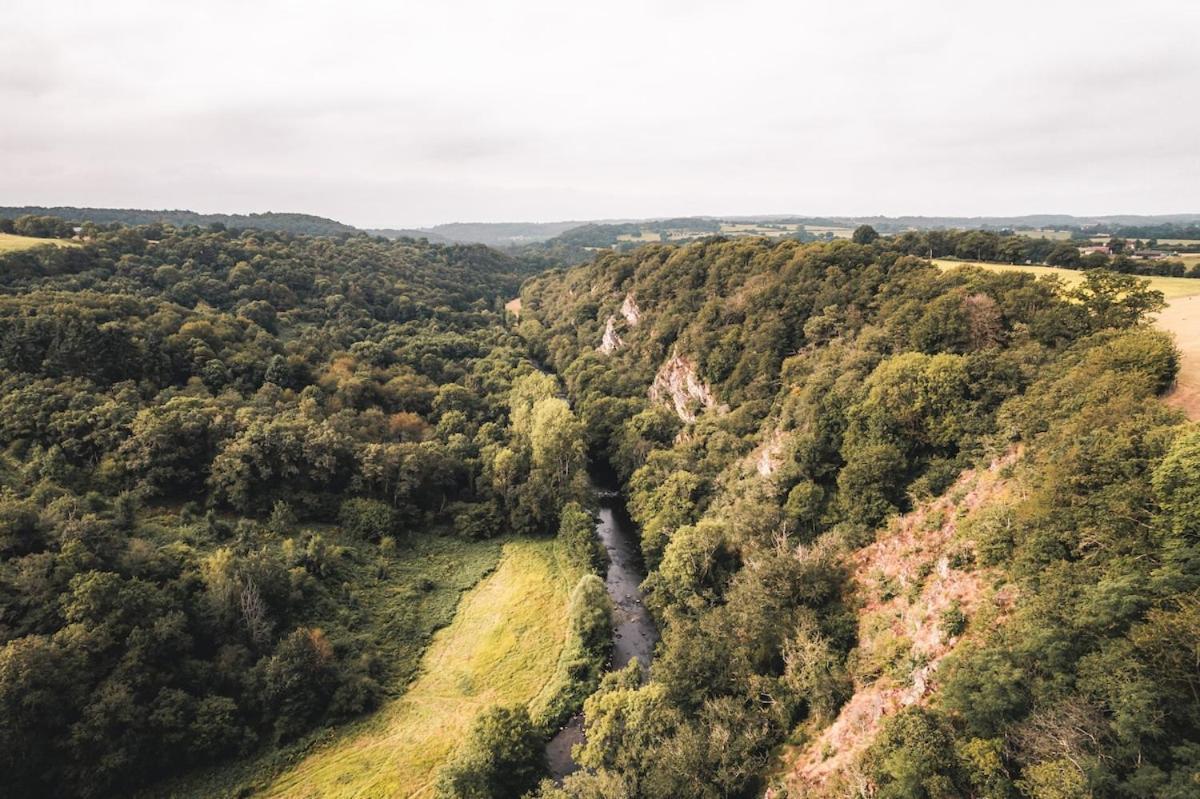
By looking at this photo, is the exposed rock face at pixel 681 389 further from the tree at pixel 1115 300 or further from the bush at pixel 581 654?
the tree at pixel 1115 300

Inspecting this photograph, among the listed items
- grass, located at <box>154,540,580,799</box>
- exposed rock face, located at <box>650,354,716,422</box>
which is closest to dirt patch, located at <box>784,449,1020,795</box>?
grass, located at <box>154,540,580,799</box>

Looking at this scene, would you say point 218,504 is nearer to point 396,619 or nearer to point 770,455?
point 396,619

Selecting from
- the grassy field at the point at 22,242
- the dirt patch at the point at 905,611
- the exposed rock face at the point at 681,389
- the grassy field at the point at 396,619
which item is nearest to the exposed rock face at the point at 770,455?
the dirt patch at the point at 905,611

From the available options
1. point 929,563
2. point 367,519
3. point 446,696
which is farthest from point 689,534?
point 367,519

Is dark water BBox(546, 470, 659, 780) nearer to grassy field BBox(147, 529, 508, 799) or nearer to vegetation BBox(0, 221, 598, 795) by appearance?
vegetation BBox(0, 221, 598, 795)

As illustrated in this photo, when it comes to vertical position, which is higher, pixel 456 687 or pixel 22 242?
pixel 22 242


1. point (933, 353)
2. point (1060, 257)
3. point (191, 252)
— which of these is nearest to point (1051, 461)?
point (933, 353)

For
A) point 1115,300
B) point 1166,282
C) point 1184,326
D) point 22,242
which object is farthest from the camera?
point 22,242
